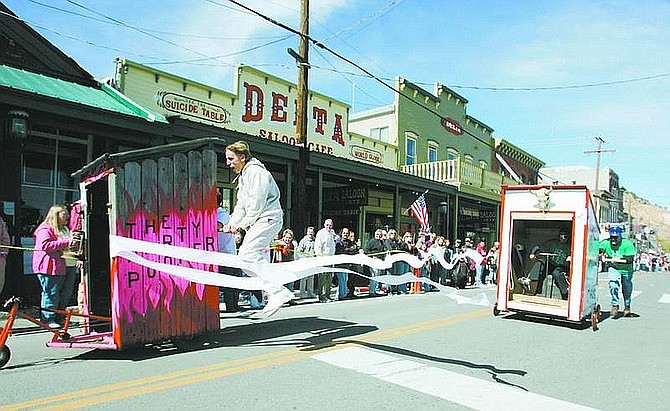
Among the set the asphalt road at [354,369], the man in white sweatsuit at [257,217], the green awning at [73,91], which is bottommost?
the asphalt road at [354,369]

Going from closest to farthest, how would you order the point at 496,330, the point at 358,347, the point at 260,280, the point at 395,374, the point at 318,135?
the point at 395,374
the point at 260,280
the point at 358,347
the point at 496,330
the point at 318,135

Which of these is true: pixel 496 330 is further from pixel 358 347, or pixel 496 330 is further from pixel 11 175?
pixel 11 175

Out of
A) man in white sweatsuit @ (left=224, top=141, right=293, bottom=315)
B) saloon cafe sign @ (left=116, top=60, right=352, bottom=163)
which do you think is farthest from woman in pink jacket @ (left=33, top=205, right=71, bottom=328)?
saloon cafe sign @ (left=116, top=60, right=352, bottom=163)

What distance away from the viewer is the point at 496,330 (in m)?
8.99

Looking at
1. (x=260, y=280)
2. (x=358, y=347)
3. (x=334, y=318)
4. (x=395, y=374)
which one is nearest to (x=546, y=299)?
(x=334, y=318)

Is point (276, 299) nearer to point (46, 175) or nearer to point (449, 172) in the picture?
point (46, 175)

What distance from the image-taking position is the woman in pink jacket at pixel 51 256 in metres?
7.90

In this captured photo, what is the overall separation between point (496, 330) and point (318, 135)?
40.9 feet

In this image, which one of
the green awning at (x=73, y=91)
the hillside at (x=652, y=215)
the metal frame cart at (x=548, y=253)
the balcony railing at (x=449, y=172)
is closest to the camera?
the metal frame cart at (x=548, y=253)

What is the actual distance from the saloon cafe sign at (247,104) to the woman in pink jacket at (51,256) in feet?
20.6

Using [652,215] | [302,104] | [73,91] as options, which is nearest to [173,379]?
[73,91]

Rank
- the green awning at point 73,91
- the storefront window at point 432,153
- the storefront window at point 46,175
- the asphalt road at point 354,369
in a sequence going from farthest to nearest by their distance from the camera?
the storefront window at point 432,153 < the storefront window at point 46,175 < the green awning at point 73,91 < the asphalt road at point 354,369

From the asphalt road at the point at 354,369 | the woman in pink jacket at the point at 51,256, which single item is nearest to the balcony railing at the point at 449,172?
the asphalt road at the point at 354,369

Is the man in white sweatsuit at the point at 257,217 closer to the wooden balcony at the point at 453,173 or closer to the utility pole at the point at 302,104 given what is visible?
the utility pole at the point at 302,104
